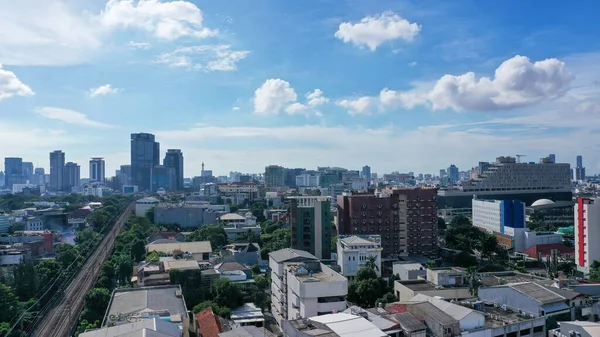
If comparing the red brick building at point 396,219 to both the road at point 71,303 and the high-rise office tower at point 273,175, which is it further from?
the high-rise office tower at point 273,175

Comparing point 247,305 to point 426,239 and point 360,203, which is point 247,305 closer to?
point 360,203

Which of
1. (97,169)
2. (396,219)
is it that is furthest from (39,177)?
(396,219)

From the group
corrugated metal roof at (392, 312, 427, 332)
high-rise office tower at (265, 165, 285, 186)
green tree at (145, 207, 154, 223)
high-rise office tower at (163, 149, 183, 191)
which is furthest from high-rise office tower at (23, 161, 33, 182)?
corrugated metal roof at (392, 312, 427, 332)

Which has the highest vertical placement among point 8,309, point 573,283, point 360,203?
point 360,203

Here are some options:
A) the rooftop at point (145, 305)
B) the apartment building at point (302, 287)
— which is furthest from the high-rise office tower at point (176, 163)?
the rooftop at point (145, 305)

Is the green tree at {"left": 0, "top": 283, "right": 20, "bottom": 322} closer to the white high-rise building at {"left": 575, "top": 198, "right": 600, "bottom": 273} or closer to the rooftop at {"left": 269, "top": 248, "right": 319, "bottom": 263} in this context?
the rooftop at {"left": 269, "top": 248, "right": 319, "bottom": 263}

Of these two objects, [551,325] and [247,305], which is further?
[247,305]

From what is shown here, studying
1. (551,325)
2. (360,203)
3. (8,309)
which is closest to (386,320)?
(551,325)
